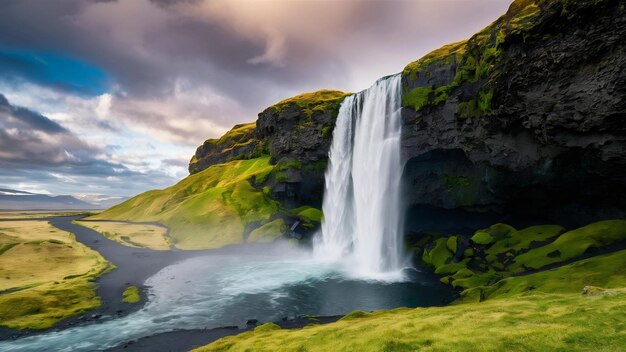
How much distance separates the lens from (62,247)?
216 feet

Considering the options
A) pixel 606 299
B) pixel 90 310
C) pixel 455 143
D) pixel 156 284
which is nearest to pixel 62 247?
pixel 156 284

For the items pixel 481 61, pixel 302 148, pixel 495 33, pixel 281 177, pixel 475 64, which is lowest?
pixel 281 177

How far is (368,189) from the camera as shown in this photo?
219 ft

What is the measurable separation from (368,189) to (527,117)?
30.7 meters

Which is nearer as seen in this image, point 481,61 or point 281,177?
point 481,61

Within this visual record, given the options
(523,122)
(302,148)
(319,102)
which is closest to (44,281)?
(302,148)

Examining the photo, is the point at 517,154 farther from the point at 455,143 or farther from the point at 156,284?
the point at 156,284

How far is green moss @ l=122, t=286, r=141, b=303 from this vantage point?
38897mm

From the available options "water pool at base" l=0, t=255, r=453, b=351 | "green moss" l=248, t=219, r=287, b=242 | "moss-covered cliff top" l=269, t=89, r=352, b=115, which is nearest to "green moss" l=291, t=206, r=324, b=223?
"green moss" l=248, t=219, r=287, b=242

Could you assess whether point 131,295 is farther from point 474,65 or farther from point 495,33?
point 495,33

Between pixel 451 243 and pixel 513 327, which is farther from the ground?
pixel 451 243

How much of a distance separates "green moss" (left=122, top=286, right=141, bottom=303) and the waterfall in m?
33.6

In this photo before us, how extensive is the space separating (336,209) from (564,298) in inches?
2339

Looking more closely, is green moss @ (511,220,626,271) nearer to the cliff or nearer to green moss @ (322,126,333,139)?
the cliff
